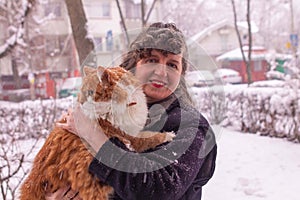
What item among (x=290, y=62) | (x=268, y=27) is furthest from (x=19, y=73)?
(x=268, y=27)

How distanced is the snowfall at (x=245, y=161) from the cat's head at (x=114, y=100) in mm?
2790

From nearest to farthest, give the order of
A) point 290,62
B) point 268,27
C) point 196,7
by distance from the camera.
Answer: point 290,62
point 196,7
point 268,27

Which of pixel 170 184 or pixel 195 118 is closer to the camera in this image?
pixel 170 184

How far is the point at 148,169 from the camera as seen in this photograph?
3.85 feet

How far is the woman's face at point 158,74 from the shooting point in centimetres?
137

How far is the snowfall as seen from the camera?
5703mm

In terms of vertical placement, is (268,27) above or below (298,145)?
above

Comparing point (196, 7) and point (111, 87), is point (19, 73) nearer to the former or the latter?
point (196, 7)

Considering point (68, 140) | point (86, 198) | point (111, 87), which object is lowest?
point (86, 198)

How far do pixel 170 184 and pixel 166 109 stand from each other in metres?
0.35

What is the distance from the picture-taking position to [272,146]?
8.23 metres

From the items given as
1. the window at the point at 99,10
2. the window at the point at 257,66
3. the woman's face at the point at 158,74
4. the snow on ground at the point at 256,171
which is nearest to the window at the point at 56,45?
the window at the point at 99,10

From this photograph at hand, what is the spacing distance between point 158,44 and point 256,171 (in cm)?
577

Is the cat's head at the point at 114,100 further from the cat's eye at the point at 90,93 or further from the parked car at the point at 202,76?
the parked car at the point at 202,76
